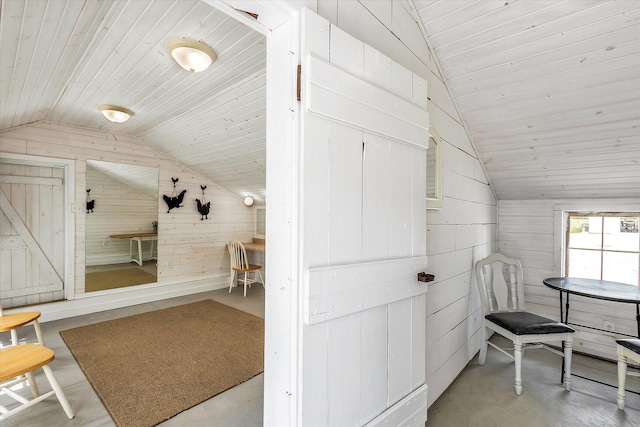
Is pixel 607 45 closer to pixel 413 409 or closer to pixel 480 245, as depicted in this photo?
pixel 480 245

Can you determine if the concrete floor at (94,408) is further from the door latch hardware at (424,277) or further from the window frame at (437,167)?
the window frame at (437,167)

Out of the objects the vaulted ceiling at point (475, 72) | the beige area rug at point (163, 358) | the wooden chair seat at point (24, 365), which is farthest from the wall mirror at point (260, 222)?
the wooden chair seat at point (24, 365)

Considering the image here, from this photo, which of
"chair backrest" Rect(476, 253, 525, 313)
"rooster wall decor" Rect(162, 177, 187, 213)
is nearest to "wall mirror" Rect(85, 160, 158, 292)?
"rooster wall decor" Rect(162, 177, 187, 213)

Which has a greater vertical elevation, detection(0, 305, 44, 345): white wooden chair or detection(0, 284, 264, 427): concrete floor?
detection(0, 305, 44, 345): white wooden chair

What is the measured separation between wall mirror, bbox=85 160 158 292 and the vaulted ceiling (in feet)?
9.35

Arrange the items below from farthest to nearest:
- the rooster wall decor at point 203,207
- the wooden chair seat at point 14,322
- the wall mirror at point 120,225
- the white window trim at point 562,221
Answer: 1. the wall mirror at point 120,225
2. the rooster wall decor at point 203,207
3. the white window trim at point 562,221
4. the wooden chair seat at point 14,322

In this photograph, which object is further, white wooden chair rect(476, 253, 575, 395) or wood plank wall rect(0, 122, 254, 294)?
wood plank wall rect(0, 122, 254, 294)

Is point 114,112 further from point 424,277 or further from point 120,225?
point 120,225

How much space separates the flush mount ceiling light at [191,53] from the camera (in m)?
1.81

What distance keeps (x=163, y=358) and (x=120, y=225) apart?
16.1 feet

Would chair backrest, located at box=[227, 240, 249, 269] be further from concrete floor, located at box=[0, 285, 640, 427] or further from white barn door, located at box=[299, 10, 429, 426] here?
white barn door, located at box=[299, 10, 429, 426]

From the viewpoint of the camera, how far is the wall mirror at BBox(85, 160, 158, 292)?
210 inches

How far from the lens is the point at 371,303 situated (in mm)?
1169

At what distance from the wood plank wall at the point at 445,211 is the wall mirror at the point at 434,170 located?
9 cm
